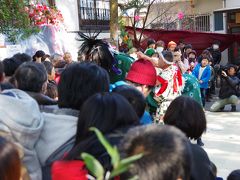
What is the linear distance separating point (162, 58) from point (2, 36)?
9.12 feet

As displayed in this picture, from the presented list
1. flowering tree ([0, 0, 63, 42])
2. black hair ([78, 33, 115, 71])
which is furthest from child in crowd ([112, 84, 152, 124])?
flowering tree ([0, 0, 63, 42])

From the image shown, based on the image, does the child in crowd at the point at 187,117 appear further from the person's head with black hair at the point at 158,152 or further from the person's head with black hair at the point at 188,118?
the person's head with black hair at the point at 158,152

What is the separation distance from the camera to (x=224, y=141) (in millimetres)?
6172

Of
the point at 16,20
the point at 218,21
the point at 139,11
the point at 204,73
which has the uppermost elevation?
the point at 139,11

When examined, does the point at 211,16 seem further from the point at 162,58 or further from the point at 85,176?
the point at 85,176

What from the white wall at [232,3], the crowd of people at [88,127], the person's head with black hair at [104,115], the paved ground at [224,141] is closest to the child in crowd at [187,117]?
the crowd of people at [88,127]

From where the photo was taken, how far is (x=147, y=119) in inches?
117

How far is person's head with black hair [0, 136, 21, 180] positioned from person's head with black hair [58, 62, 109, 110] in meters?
0.69

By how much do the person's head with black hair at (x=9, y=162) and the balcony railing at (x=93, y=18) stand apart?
10504 millimetres

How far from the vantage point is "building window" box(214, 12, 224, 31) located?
588 inches

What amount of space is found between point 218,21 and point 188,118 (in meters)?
13.2

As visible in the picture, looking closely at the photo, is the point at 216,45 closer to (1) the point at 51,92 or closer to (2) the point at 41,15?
(2) the point at 41,15

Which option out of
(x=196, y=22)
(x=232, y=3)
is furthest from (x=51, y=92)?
(x=196, y=22)

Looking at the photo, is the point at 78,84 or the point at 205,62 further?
the point at 205,62
